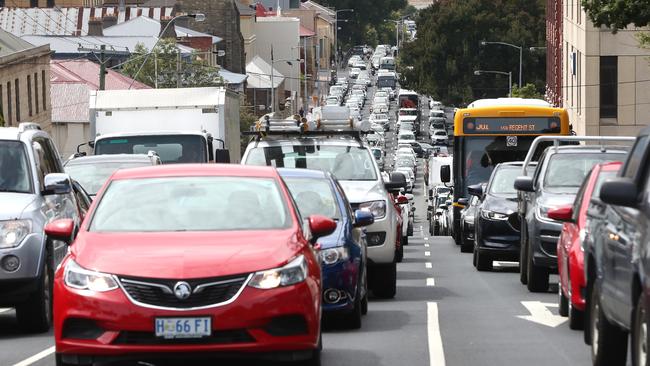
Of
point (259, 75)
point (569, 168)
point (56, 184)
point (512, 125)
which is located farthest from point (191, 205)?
point (259, 75)

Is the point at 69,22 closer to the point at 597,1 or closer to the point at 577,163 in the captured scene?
the point at 597,1

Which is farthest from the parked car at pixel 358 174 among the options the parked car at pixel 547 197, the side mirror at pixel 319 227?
the side mirror at pixel 319 227

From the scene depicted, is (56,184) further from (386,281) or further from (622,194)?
(622,194)

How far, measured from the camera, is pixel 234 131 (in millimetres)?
36156

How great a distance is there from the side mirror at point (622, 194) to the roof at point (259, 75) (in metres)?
118

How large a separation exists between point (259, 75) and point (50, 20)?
25.2m

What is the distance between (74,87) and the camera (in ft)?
263

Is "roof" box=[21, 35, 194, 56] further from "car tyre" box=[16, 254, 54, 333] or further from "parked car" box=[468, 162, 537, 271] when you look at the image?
"car tyre" box=[16, 254, 54, 333]

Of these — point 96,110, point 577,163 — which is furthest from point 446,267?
point 96,110

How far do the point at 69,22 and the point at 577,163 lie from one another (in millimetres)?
91187

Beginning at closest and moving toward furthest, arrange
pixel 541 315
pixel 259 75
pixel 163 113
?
pixel 541 315 < pixel 163 113 < pixel 259 75

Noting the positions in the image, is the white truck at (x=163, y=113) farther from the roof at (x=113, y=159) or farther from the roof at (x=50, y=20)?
the roof at (x=50, y=20)

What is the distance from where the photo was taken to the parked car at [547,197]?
63.9 ft

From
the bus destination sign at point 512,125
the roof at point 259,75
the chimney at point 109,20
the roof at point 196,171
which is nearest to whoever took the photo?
the roof at point 196,171
